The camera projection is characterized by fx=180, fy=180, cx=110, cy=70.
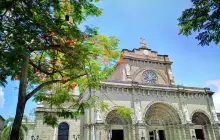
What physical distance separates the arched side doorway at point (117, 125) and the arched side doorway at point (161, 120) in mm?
3329

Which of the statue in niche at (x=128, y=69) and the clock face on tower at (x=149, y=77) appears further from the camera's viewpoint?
the clock face on tower at (x=149, y=77)

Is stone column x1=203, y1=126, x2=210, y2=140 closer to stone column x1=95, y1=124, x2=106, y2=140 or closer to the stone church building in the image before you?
the stone church building

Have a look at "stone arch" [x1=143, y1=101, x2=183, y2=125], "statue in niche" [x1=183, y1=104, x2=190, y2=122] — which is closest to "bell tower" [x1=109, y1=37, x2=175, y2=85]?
"stone arch" [x1=143, y1=101, x2=183, y2=125]

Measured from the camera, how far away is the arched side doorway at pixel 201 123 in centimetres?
2459

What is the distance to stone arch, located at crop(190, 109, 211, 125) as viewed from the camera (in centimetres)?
2468

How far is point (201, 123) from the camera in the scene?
25109 mm

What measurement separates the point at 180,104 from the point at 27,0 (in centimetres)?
2276

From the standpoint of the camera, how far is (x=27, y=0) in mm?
5875

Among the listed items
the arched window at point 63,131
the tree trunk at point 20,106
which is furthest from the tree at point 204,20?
the arched window at point 63,131

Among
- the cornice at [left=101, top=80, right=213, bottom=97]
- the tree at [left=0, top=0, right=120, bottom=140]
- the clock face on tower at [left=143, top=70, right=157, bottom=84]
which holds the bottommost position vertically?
the tree at [left=0, top=0, right=120, bottom=140]

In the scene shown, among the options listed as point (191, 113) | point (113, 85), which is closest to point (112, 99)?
point (113, 85)

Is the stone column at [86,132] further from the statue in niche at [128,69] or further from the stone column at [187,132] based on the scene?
the stone column at [187,132]

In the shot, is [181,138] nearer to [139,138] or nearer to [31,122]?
[139,138]

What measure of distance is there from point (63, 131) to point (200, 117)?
61.5 ft
